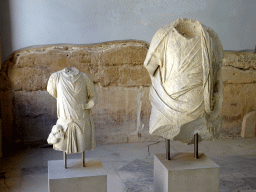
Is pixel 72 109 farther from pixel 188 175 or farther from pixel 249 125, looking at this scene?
pixel 249 125

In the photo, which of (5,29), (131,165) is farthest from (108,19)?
(131,165)

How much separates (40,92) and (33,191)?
214 cm

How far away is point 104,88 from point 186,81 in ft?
9.71

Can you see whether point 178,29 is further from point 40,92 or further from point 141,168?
point 40,92

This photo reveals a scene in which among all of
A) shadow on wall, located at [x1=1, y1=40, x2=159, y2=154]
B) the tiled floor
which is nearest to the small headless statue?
the tiled floor

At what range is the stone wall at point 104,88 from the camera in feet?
18.6

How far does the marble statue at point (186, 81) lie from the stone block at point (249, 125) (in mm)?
3351

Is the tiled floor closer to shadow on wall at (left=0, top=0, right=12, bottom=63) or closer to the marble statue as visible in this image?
the marble statue

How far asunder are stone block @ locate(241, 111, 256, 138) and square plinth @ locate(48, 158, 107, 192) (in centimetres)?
408

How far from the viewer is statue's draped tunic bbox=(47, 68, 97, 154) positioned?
336 centimetres

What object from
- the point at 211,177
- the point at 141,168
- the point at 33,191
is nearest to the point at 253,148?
the point at 141,168

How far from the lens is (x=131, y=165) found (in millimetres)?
4992

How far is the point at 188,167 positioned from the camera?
341 centimetres

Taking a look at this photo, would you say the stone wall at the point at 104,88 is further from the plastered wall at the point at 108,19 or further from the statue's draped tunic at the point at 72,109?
the statue's draped tunic at the point at 72,109
